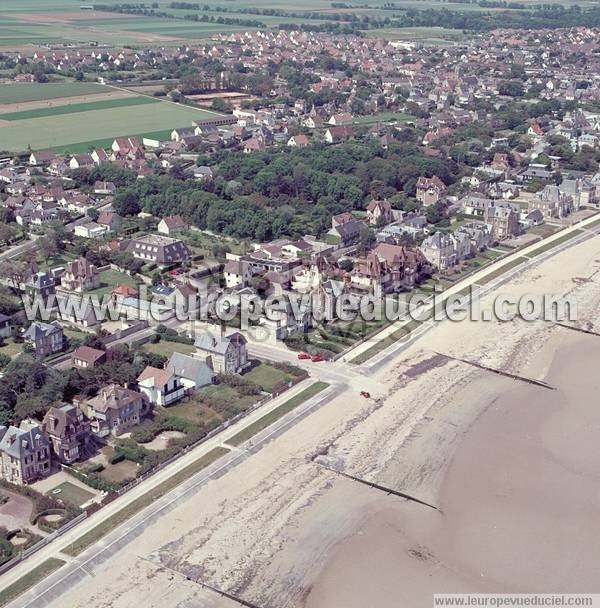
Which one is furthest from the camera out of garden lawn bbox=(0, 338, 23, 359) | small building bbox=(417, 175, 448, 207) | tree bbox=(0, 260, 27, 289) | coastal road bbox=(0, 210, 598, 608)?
small building bbox=(417, 175, 448, 207)

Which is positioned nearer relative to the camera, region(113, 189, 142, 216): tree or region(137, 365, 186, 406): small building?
region(137, 365, 186, 406): small building

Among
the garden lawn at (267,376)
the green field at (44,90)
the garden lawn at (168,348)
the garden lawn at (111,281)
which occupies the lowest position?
the garden lawn at (267,376)

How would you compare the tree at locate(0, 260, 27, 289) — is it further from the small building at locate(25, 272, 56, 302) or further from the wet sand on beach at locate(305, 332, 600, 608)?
the wet sand on beach at locate(305, 332, 600, 608)

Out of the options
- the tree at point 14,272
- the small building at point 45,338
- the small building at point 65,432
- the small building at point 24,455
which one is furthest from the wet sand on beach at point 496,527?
the tree at point 14,272

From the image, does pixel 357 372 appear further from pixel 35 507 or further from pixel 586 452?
pixel 35 507

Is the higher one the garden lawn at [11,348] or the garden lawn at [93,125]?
the garden lawn at [93,125]

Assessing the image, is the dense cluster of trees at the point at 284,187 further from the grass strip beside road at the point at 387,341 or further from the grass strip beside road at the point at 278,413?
the grass strip beside road at the point at 278,413

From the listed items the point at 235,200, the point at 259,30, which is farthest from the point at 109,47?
the point at 235,200

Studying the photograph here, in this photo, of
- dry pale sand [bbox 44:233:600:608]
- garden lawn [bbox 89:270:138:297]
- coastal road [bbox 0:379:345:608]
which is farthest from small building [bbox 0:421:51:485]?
garden lawn [bbox 89:270:138:297]
